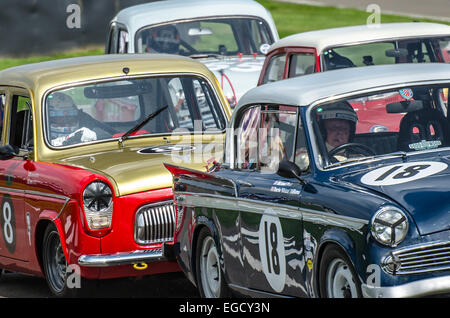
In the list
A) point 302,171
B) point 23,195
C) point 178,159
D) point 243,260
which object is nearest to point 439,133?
point 302,171

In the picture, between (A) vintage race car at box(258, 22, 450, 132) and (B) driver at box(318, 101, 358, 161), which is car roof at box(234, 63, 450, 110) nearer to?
(B) driver at box(318, 101, 358, 161)

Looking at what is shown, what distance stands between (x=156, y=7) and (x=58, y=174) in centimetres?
693

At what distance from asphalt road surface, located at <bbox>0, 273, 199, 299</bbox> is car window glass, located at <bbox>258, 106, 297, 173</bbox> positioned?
167cm

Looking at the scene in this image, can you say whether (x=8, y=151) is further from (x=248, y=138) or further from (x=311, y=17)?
(x=311, y=17)

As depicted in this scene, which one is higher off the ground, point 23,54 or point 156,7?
point 156,7

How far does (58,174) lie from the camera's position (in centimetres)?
888

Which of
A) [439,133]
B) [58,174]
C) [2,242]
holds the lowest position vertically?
[2,242]

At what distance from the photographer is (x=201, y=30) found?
15312 mm

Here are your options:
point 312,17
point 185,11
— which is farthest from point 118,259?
point 312,17

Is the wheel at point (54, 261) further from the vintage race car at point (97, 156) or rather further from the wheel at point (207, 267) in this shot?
the wheel at point (207, 267)

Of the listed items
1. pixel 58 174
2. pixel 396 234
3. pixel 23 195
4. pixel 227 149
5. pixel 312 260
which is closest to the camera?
pixel 396 234

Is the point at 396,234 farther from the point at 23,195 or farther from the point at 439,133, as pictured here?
the point at 23,195

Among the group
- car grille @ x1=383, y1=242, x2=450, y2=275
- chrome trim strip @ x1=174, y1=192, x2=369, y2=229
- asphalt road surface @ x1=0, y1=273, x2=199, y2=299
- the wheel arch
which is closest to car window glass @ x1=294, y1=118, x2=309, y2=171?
chrome trim strip @ x1=174, y1=192, x2=369, y2=229

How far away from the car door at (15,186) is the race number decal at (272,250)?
→ 2865 millimetres
